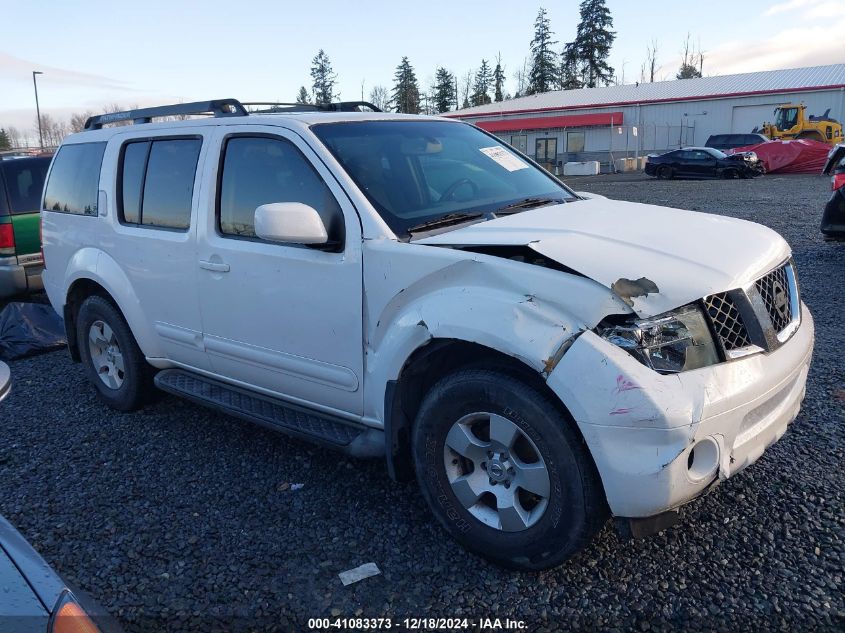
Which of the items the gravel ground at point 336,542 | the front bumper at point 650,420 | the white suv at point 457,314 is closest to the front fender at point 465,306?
the white suv at point 457,314

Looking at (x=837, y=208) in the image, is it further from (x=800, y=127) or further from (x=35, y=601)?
(x=800, y=127)

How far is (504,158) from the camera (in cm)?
423

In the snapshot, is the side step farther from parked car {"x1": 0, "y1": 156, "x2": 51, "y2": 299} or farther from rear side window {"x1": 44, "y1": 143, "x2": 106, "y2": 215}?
parked car {"x1": 0, "y1": 156, "x2": 51, "y2": 299}

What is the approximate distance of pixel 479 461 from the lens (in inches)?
114

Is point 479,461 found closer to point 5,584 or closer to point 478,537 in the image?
point 478,537

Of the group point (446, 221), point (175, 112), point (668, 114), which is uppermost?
point (668, 114)

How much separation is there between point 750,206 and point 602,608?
53.8 ft

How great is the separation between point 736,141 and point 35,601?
3789 centimetres

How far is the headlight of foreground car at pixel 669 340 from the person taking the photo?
2.51 m

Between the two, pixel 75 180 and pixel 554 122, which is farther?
pixel 554 122

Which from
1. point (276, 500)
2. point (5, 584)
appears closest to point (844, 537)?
point (276, 500)

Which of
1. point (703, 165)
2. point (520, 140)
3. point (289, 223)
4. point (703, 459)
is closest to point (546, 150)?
point (520, 140)

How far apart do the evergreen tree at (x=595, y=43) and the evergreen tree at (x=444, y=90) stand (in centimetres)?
1578

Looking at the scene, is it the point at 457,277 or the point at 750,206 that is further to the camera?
the point at 750,206
